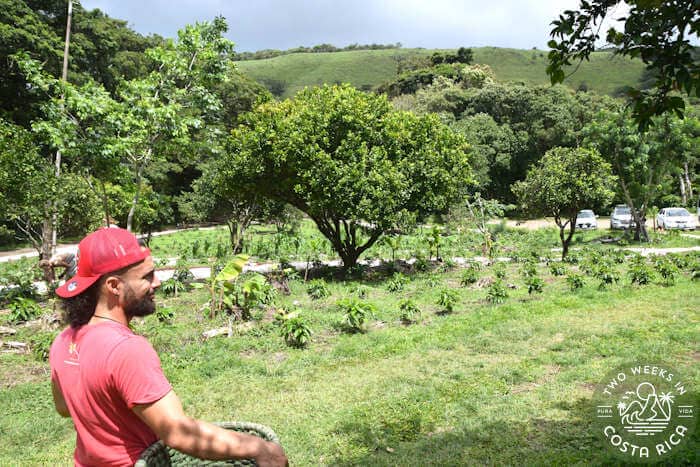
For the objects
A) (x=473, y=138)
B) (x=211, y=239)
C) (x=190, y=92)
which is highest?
(x=473, y=138)

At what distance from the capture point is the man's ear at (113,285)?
198cm

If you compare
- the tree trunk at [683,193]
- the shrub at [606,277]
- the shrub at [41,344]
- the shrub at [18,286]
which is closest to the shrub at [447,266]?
the shrub at [606,277]

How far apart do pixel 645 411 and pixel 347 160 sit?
10.1 m

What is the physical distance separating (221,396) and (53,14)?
3272cm

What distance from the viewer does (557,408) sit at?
4.94 meters

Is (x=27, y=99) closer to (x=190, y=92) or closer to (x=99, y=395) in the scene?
(x=190, y=92)

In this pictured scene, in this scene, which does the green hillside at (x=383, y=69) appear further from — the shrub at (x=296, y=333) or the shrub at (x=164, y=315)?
the shrub at (x=296, y=333)

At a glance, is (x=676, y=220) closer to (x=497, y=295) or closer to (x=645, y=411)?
(x=497, y=295)

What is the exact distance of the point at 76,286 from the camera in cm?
197

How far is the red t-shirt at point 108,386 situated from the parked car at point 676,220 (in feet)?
94.8

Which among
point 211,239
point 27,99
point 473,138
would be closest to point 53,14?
point 27,99

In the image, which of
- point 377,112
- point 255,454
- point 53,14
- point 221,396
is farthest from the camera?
point 53,14

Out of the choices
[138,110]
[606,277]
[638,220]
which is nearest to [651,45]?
[606,277]

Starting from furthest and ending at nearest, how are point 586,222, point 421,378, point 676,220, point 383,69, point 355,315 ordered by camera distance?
1. point 383,69
2. point 586,222
3. point 676,220
4. point 355,315
5. point 421,378
